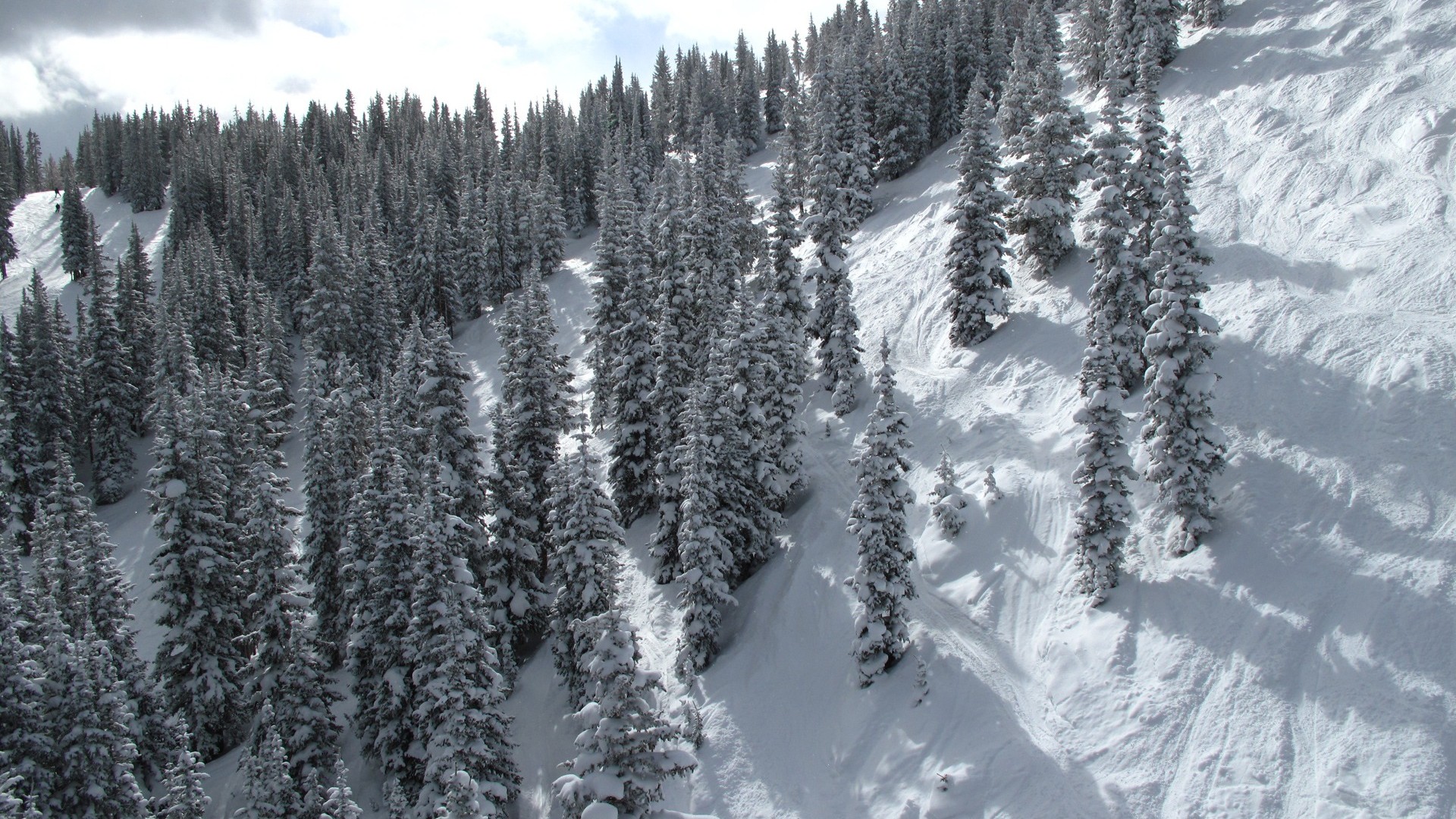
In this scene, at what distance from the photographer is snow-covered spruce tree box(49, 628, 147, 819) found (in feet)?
79.7

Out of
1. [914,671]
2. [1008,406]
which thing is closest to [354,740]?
[914,671]

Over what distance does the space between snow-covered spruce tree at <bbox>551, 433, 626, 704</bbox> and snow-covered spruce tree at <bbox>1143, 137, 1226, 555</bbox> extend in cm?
1744

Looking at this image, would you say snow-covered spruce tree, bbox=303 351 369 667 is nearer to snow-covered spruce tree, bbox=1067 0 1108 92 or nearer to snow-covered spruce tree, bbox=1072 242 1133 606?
snow-covered spruce tree, bbox=1072 242 1133 606

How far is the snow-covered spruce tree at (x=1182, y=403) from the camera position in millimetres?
22391

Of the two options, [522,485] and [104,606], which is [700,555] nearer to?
[522,485]

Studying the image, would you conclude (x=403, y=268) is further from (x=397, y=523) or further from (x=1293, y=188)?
(x=1293, y=188)

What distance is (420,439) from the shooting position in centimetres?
3394

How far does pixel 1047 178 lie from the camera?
3878cm

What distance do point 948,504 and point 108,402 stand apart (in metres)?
57.9

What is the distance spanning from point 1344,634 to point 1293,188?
2465 centimetres

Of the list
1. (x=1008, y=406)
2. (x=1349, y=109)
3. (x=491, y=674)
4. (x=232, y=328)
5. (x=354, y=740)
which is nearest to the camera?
(x=491, y=674)

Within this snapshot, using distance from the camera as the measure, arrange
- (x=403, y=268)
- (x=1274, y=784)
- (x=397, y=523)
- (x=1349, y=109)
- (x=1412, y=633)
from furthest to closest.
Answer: (x=403, y=268) < (x=1349, y=109) < (x=397, y=523) < (x=1412, y=633) < (x=1274, y=784)

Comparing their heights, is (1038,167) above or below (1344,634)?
above

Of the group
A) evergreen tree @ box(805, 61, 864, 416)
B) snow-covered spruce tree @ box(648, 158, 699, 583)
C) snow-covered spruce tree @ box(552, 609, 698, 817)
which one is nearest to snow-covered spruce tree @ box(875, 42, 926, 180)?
evergreen tree @ box(805, 61, 864, 416)
